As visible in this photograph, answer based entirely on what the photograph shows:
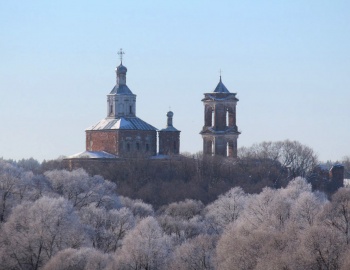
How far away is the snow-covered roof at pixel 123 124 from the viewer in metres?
119

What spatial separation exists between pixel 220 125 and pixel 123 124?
8.12 m

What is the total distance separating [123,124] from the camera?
391 feet

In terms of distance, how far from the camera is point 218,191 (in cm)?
11381

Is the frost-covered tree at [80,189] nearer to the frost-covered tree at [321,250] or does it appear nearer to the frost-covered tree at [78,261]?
the frost-covered tree at [78,261]

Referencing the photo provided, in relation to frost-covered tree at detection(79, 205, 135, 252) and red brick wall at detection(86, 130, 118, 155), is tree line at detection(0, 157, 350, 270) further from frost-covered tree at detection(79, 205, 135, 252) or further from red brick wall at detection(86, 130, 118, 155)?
red brick wall at detection(86, 130, 118, 155)

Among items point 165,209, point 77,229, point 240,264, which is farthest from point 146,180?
point 240,264

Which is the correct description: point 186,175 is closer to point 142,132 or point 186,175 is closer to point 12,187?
point 142,132

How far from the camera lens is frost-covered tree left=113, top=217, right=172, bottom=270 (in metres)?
71.0

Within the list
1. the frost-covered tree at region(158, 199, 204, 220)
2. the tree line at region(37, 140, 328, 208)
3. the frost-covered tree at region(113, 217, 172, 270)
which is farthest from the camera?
the tree line at region(37, 140, 328, 208)

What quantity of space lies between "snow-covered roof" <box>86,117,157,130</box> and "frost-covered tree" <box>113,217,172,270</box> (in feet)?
143

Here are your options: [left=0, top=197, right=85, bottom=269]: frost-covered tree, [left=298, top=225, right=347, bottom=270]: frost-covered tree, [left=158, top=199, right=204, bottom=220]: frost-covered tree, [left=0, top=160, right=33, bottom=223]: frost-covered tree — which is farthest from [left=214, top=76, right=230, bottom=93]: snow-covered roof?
[left=298, top=225, right=347, bottom=270]: frost-covered tree

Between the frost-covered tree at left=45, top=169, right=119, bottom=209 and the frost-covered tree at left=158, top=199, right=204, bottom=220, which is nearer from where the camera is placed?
the frost-covered tree at left=45, top=169, right=119, bottom=209

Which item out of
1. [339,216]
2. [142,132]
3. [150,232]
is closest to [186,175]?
[142,132]

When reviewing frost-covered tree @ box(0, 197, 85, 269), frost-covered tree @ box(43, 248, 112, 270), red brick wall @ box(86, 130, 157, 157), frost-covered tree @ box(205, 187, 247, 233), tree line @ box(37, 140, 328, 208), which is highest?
red brick wall @ box(86, 130, 157, 157)
